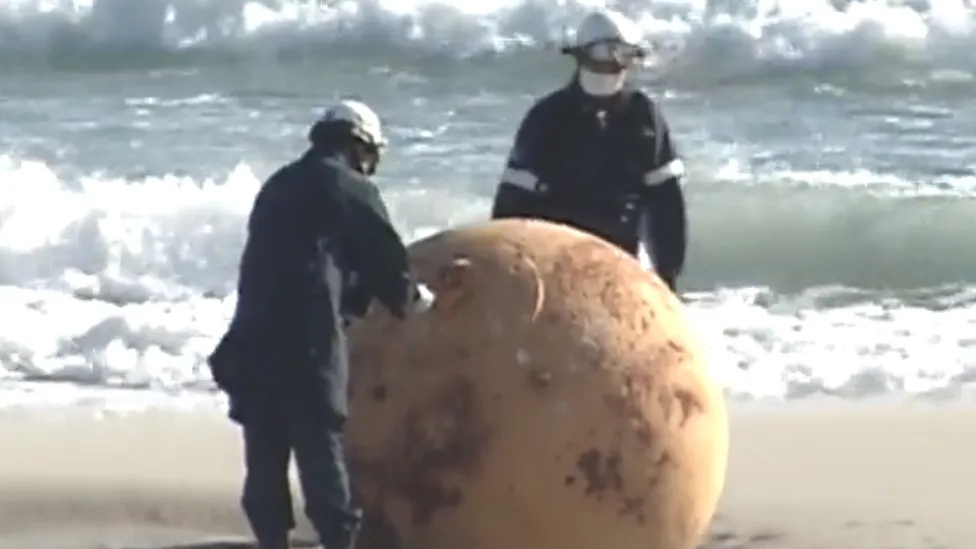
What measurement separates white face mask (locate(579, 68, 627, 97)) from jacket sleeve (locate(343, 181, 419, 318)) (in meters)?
0.99

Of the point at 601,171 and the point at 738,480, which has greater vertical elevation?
the point at 601,171

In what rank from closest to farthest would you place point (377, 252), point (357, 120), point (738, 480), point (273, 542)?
point (377, 252) → point (357, 120) → point (273, 542) → point (738, 480)

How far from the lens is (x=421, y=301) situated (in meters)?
6.01

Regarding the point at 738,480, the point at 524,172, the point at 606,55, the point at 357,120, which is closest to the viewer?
the point at 357,120

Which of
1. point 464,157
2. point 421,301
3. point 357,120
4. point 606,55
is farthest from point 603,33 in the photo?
point 464,157

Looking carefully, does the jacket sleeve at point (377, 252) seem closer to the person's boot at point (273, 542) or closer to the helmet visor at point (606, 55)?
the person's boot at point (273, 542)

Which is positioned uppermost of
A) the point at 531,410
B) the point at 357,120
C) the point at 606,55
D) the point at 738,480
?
the point at 606,55

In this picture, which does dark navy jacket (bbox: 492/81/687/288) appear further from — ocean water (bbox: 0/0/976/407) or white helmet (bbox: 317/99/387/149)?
ocean water (bbox: 0/0/976/407)

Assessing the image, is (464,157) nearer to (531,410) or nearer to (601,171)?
(601,171)

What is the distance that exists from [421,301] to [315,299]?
0.27 meters

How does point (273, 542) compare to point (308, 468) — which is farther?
point (273, 542)

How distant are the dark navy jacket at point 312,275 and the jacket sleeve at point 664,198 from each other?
106 cm

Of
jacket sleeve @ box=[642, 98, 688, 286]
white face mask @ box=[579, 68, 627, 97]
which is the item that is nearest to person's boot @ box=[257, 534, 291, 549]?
jacket sleeve @ box=[642, 98, 688, 286]

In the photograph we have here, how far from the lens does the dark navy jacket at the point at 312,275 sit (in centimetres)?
596
